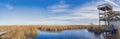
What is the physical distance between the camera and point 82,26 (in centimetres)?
310

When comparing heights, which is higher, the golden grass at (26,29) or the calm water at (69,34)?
the golden grass at (26,29)

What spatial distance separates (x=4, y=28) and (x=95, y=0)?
117 centimetres

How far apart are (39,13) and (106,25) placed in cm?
83

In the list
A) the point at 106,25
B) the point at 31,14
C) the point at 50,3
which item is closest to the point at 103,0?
the point at 106,25

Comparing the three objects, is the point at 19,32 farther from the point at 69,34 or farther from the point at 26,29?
the point at 69,34

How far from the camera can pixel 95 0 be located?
3.15m

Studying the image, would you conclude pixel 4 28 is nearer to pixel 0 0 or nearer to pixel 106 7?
pixel 0 0

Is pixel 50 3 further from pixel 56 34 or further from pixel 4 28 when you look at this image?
pixel 4 28

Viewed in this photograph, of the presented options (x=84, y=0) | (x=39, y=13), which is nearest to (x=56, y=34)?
(x=39, y=13)

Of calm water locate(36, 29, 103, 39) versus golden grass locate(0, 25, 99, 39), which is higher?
golden grass locate(0, 25, 99, 39)

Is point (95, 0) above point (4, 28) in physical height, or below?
above

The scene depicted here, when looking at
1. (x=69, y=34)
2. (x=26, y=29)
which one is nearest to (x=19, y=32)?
(x=26, y=29)

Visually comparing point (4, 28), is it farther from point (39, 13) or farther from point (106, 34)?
point (106, 34)

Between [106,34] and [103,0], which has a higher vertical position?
[103,0]
